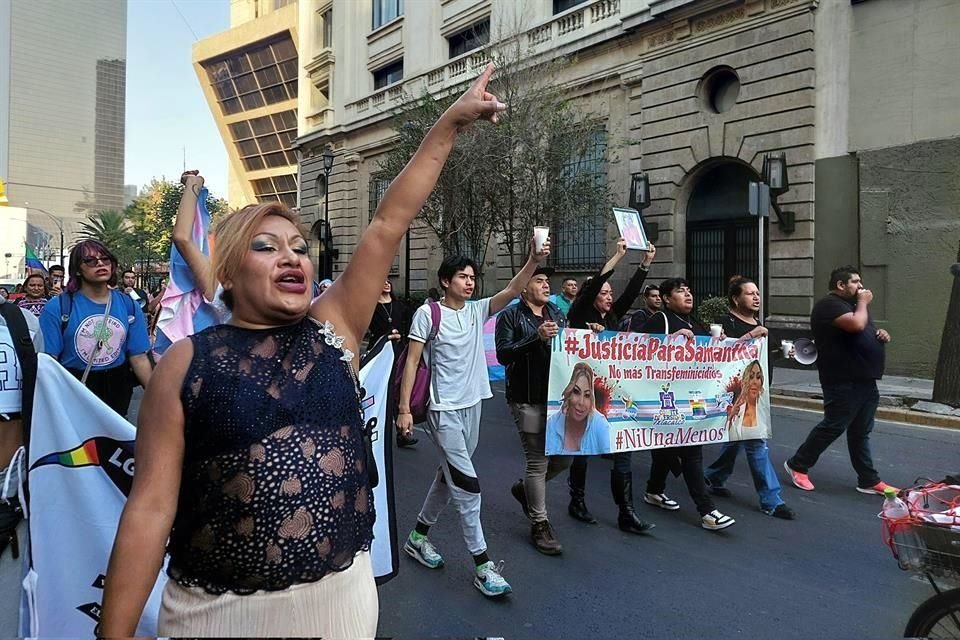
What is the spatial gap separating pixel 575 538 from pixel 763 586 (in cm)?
134

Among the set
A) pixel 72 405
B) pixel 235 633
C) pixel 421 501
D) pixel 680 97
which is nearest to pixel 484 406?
pixel 421 501

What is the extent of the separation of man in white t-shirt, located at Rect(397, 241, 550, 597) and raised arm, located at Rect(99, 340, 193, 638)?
2717 mm

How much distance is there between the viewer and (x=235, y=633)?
4.88ft

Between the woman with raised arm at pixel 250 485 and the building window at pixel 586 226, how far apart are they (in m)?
17.1

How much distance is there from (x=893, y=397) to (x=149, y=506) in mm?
11446

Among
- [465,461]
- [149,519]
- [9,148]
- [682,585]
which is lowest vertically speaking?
[682,585]

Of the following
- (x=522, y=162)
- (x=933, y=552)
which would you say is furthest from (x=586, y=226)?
(x=933, y=552)

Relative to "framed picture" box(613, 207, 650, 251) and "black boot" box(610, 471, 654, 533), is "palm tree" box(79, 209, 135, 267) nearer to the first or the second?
"framed picture" box(613, 207, 650, 251)

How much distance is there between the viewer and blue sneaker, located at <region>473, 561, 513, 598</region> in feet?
12.8

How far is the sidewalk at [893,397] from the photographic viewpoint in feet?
30.0

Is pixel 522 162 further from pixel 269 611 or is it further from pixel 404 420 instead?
pixel 269 611

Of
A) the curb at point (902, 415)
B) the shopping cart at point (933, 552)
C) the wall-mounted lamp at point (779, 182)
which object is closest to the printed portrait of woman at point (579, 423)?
the shopping cart at point (933, 552)

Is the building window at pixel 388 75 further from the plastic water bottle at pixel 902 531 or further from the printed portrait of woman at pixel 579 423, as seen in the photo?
the plastic water bottle at pixel 902 531

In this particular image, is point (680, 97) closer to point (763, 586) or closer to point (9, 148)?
point (763, 586)
